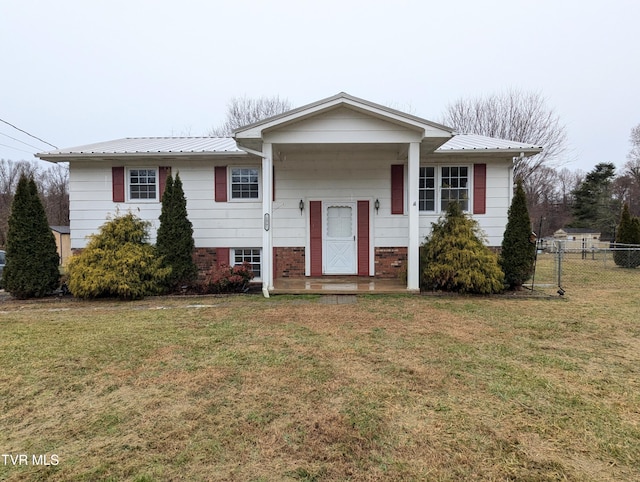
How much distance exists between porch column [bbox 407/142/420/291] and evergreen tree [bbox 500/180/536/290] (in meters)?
2.17

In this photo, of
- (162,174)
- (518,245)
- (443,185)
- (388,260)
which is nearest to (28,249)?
(162,174)

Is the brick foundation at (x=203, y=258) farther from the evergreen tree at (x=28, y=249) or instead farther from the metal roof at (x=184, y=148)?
the evergreen tree at (x=28, y=249)

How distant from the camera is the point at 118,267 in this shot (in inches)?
317

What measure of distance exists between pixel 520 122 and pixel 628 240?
10047mm

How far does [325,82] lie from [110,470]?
25.4 m

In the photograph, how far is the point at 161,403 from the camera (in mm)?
3062

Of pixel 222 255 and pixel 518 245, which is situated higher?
pixel 518 245

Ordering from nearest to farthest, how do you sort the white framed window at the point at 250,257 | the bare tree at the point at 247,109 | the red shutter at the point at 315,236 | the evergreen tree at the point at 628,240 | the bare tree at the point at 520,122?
the red shutter at the point at 315,236 → the white framed window at the point at 250,257 → the evergreen tree at the point at 628,240 → the bare tree at the point at 520,122 → the bare tree at the point at 247,109

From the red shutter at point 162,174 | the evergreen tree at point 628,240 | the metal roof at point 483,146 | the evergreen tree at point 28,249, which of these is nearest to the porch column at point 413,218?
the metal roof at point 483,146

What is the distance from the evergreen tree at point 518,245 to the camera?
841cm

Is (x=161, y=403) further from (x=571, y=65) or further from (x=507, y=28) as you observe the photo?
(x=571, y=65)

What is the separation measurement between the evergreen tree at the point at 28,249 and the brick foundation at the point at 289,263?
534 centimetres

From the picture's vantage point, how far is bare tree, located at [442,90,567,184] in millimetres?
22578

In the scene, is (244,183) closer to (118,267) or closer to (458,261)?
(118,267)
